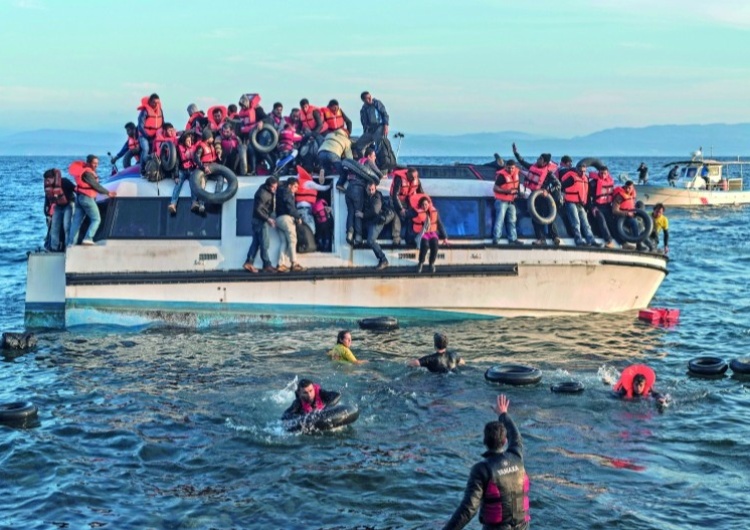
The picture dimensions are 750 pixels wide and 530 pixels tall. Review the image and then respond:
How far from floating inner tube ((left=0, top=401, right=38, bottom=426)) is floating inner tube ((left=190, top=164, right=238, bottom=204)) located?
6172 millimetres

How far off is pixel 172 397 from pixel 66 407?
5.02 ft

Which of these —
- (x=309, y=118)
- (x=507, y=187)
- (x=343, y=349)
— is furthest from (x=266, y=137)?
(x=343, y=349)

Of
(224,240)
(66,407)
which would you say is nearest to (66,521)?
(66,407)

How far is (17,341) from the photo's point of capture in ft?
60.3

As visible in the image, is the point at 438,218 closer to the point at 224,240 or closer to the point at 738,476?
the point at 224,240

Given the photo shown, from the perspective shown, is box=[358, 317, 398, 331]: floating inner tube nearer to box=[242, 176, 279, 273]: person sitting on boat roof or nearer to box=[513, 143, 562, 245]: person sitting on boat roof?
box=[242, 176, 279, 273]: person sitting on boat roof

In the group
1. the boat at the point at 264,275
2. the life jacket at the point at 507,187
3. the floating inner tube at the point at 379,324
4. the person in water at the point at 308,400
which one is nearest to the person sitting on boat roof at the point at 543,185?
the boat at the point at 264,275

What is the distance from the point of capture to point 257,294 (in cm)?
1931

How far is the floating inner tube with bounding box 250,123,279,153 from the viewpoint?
20.8 metres

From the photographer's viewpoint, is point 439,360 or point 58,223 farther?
point 58,223

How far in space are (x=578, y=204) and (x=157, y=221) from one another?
8.20m

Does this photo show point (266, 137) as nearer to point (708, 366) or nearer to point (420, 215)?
point (420, 215)

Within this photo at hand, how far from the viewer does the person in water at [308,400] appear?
13578mm

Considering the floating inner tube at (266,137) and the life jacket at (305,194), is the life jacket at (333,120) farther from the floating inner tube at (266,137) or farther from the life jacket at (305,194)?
the life jacket at (305,194)
